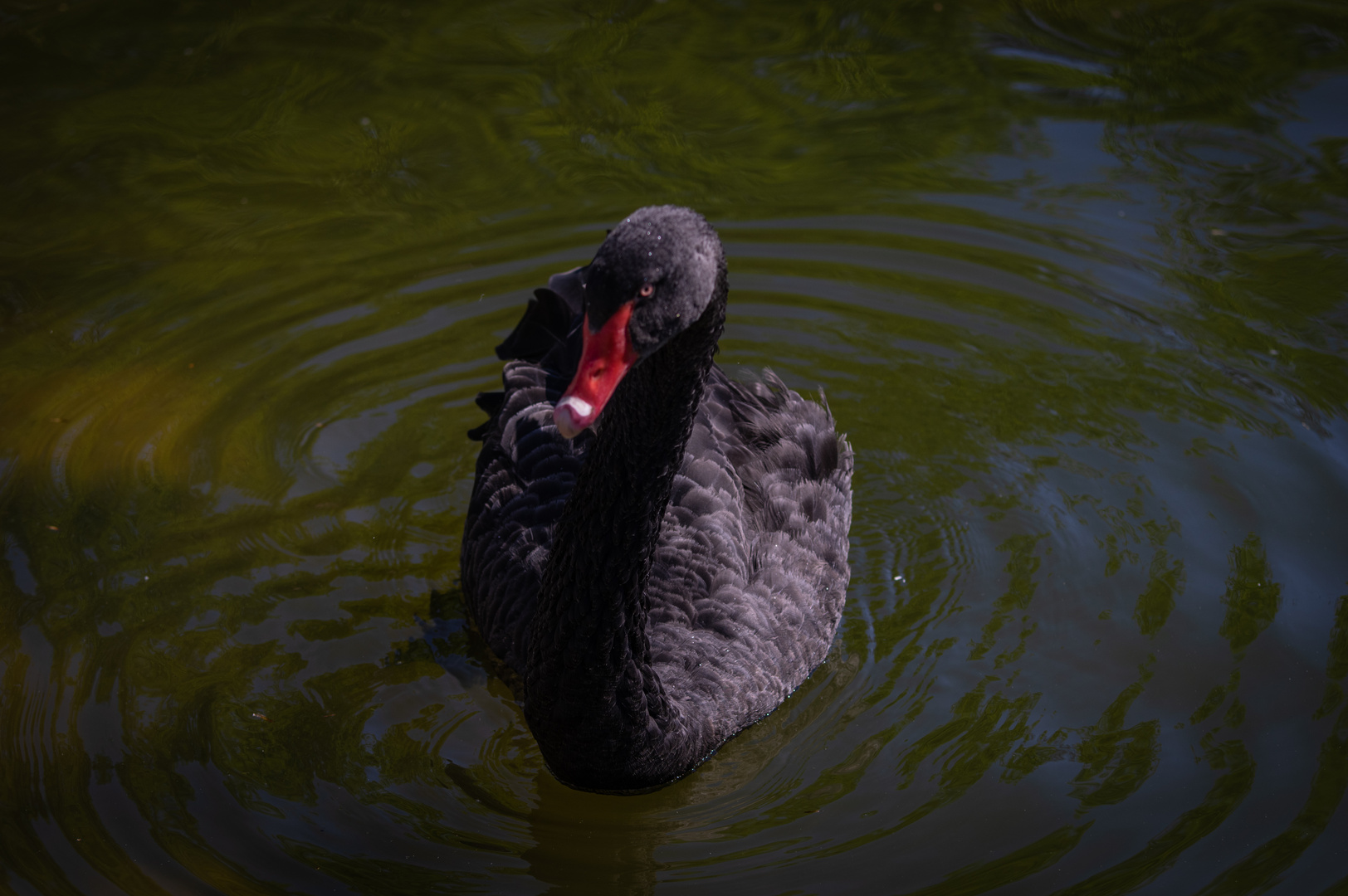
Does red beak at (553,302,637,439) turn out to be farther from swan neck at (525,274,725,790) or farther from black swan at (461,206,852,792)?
swan neck at (525,274,725,790)

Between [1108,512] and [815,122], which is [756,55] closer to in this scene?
[815,122]

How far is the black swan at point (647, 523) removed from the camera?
141 inches

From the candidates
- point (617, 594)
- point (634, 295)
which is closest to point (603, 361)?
point (634, 295)

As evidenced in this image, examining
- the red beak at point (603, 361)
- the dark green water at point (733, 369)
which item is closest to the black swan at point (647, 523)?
the red beak at point (603, 361)

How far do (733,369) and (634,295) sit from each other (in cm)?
339

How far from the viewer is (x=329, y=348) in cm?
702

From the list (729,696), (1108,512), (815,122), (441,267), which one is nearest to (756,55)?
(815,122)

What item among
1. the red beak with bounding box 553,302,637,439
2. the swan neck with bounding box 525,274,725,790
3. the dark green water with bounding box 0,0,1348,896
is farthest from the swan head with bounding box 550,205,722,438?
the dark green water with bounding box 0,0,1348,896

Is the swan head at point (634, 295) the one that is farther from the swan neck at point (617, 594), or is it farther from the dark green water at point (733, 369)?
the dark green water at point (733, 369)

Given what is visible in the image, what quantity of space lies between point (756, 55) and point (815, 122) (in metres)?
1.01

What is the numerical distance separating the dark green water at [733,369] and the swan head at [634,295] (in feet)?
6.29

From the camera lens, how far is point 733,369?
6.85 m

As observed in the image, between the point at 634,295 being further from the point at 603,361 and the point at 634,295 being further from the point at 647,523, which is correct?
the point at 647,523

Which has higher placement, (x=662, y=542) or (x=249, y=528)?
(x=662, y=542)
